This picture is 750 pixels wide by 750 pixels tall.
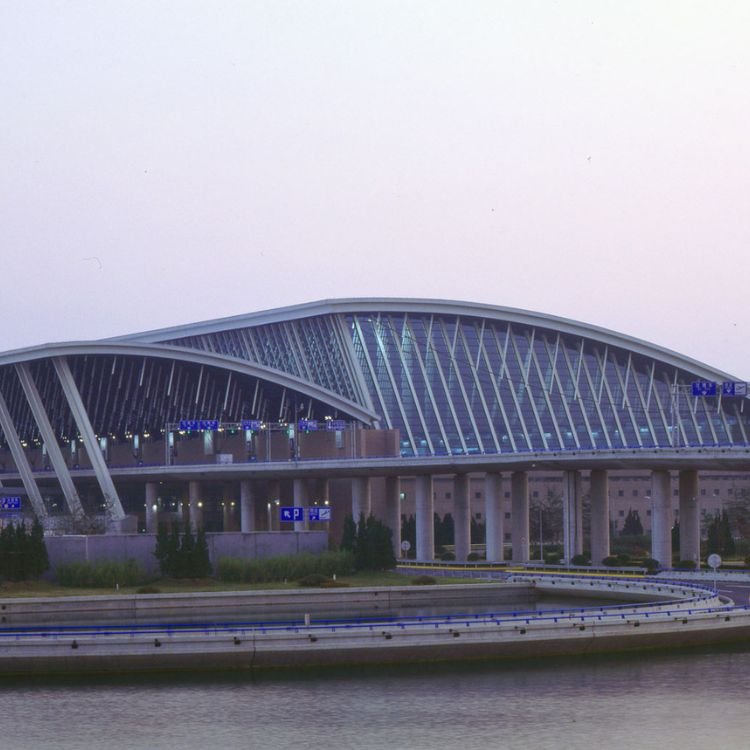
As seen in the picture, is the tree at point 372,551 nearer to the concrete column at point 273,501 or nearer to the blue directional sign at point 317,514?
the blue directional sign at point 317,514

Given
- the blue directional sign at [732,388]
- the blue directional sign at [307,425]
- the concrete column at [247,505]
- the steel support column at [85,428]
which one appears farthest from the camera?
the blue directional sign at [307,425]

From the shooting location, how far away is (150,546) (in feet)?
329

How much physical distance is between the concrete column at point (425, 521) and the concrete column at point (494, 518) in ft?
24.4

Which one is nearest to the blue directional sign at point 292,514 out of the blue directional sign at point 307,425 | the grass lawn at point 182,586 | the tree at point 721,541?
the grass lawn at point 182,586

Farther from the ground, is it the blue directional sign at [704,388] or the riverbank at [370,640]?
the blue directional sign at [704,388]

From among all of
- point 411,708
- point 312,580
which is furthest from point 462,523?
point 411,708

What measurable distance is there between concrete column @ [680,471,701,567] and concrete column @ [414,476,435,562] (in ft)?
95.6

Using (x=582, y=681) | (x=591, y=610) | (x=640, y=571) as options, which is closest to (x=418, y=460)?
(x=640, y=571)

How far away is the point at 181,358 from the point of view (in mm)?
171750

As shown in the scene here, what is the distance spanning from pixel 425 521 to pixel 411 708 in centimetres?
8465

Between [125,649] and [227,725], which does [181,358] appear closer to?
[125,649]

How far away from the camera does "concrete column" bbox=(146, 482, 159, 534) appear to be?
17012 cm

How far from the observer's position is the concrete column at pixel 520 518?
413 ft

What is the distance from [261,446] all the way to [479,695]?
119766mm
